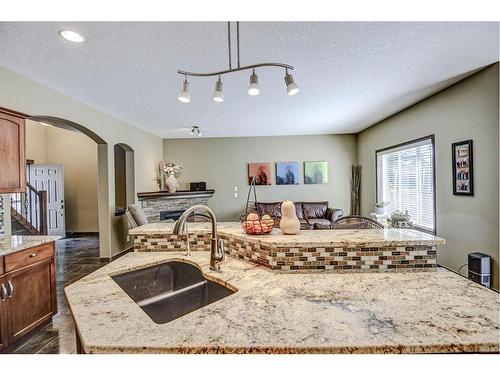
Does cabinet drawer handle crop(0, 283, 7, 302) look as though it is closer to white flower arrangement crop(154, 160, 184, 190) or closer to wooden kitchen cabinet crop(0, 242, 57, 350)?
wooden kitchen cabinet crop(0, 242, 57, 350)

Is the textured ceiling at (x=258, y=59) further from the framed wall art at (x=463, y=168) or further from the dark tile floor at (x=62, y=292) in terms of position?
the dark tile floor at (x=62, y=292)

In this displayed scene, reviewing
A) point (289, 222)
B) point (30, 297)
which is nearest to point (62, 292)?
point (30, 297)

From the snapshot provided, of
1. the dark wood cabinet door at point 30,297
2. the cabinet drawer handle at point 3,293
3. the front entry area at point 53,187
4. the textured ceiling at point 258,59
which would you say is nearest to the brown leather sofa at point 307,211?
the textured ceiling at point 258,59

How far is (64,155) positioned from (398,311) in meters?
8.30

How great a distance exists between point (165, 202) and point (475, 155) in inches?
208

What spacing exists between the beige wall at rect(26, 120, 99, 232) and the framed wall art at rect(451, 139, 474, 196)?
7.66 m

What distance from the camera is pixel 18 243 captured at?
2.19m

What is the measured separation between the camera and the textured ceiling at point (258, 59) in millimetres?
1949

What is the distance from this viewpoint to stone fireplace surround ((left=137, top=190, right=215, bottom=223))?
5.38 meters

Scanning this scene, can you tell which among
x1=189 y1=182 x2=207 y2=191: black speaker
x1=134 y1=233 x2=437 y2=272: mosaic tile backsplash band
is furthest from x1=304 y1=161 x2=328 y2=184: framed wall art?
x1=134 y1=233 x2=437 y2=272: mosaic tile backsplash band

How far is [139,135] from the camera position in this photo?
5.43m

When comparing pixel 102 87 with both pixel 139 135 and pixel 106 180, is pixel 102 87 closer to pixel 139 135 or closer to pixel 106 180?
pixel 106 180
